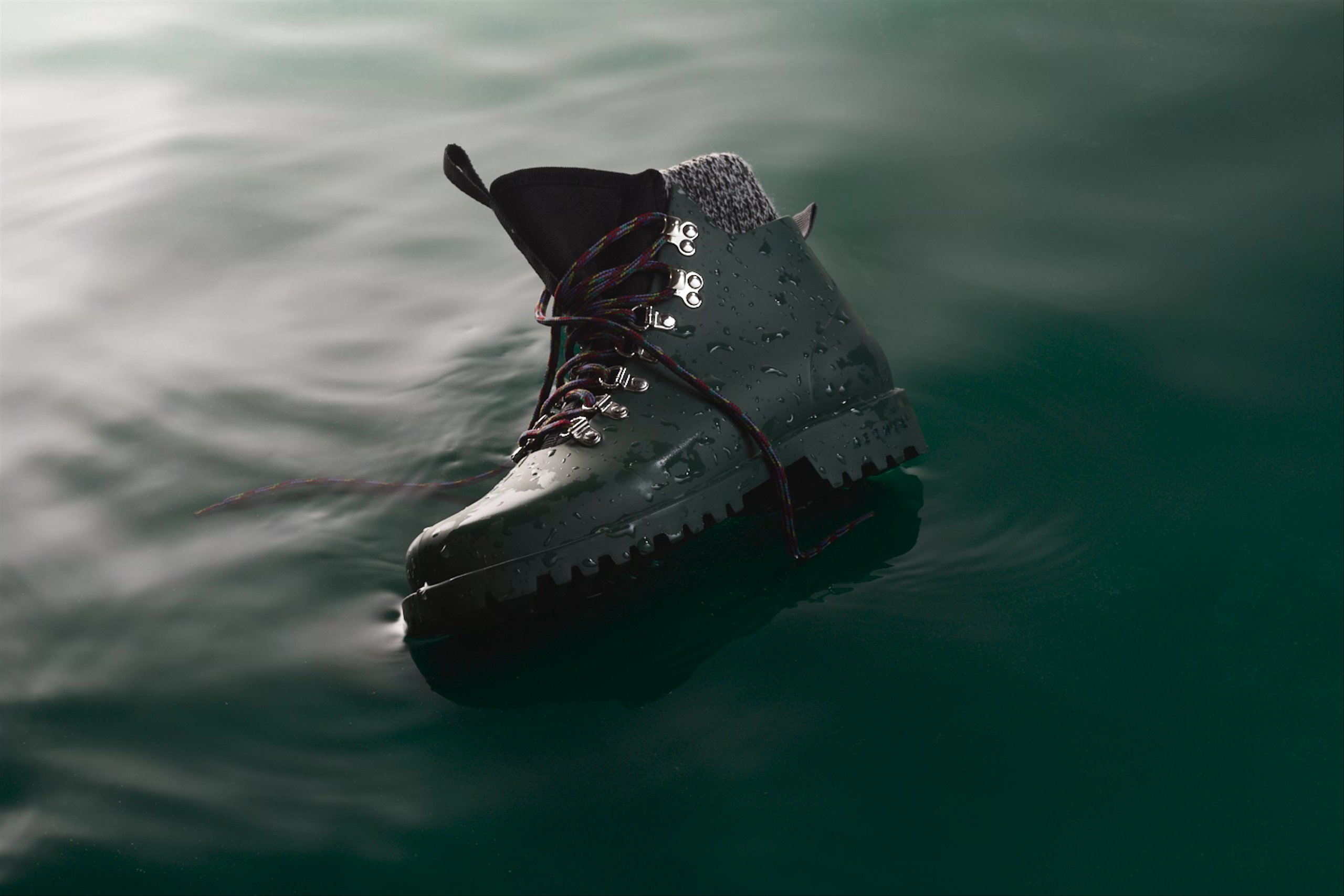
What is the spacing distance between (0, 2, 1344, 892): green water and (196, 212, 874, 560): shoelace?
0.07 m

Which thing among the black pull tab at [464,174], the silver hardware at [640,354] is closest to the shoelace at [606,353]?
the silver hardware at [640,354]

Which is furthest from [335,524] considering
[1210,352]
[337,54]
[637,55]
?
[337,54]

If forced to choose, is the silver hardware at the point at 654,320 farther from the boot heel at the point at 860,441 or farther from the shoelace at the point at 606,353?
the boot heel at the point at 860,441

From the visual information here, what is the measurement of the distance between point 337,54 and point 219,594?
7.09 ft

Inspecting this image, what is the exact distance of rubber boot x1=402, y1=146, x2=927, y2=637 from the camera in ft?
3.29

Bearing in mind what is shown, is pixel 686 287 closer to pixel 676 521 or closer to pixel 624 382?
pixel 624 382

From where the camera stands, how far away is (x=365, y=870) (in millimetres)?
818

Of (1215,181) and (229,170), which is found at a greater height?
(229,170)

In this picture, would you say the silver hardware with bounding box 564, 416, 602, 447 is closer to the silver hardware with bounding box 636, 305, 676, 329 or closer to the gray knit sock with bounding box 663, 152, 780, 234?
the silver hardware with bounding box 636, 305, 676, 329

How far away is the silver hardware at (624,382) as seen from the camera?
1062 mm

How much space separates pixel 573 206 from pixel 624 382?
18cm

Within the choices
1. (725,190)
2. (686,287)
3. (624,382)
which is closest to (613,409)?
(624,382)

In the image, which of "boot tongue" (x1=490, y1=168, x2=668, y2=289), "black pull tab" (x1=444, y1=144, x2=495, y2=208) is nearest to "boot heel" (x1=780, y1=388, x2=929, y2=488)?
"boot tongue" (x1=490, y1=168, x2=668, y2=289)

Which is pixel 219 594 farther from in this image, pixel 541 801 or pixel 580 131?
pixel 580 131
